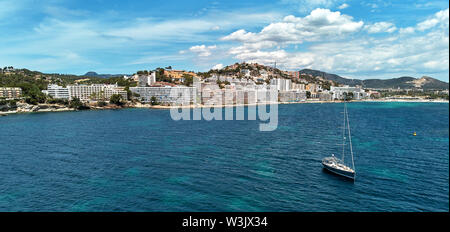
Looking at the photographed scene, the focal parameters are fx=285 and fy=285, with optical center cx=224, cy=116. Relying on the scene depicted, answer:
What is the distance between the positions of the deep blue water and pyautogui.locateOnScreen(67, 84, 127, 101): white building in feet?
209

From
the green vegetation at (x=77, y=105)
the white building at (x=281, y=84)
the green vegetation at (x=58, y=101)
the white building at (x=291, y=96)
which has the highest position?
the white building at (x=281, y=84)

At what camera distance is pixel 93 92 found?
10125cm

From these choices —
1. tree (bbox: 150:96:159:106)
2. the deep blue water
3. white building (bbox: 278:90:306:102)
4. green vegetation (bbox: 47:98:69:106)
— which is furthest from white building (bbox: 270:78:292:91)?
the deep blue water

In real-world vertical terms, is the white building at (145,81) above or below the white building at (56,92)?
above

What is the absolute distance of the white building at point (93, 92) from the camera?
96.5m

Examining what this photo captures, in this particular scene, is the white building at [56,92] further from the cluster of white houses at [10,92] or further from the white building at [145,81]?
the white building at [145,81]

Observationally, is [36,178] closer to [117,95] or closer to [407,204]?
[407,204]

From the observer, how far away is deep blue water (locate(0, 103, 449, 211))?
1661cm

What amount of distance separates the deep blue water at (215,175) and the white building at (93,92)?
6368 centimetres

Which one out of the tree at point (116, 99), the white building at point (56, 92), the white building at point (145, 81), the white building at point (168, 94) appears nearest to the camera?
the white building at point (56, 92)

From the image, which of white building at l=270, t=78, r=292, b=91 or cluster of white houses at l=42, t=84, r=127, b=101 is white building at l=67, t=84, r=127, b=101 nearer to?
cluster of white houses at l=42, t=84, r=127, b=101

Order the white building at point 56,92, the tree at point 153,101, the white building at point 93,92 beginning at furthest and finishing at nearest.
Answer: the tree at point 153,101 < the white building at point 93,92 < the white building at point 56,92

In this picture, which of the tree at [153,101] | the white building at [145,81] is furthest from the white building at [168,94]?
the white building at [145,81]
